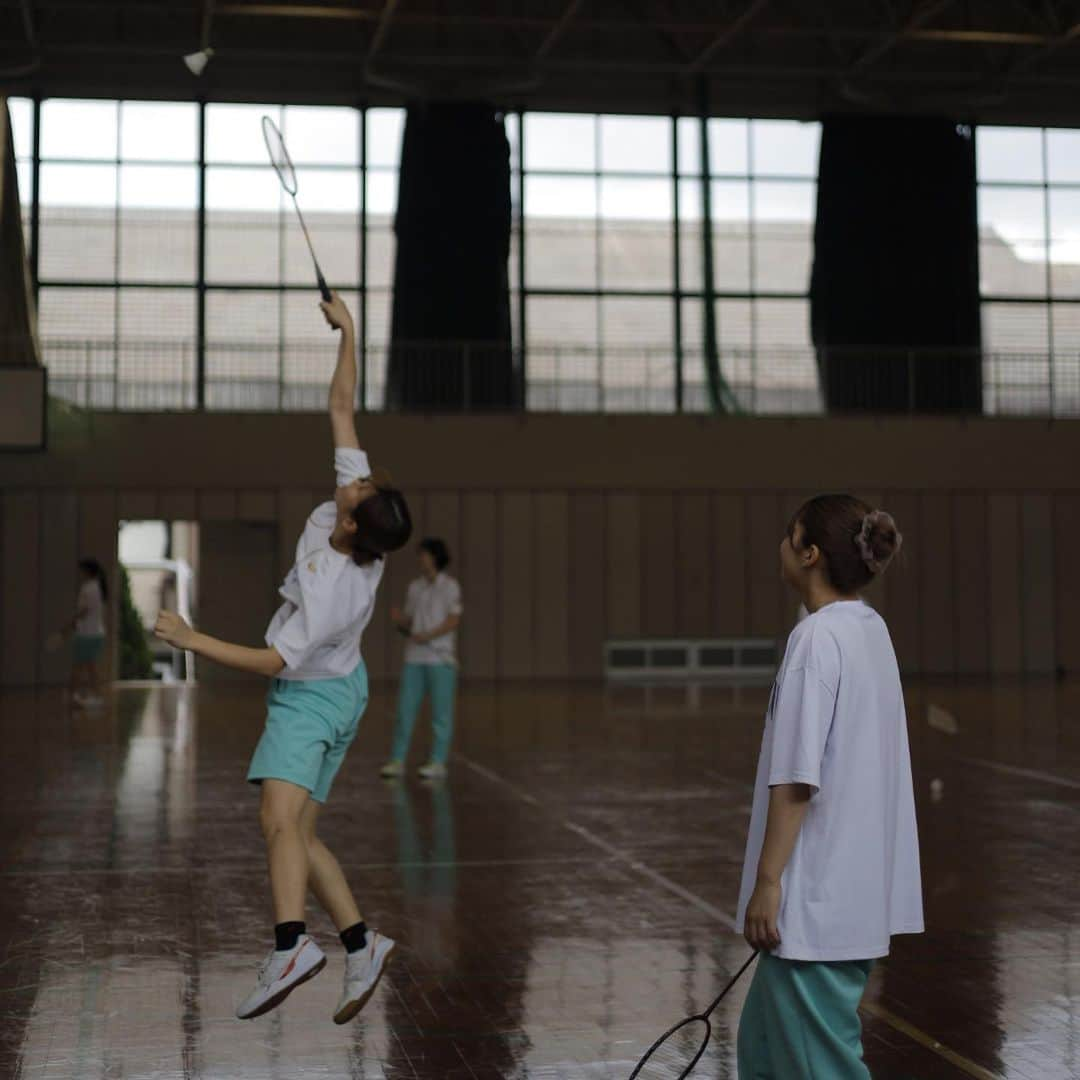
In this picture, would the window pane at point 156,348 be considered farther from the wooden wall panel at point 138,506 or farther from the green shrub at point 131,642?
the green shrub at point 131,642

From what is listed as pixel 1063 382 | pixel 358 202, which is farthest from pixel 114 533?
pixel 1063 382

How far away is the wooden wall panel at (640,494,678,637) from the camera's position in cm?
2725

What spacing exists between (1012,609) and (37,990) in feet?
80.6

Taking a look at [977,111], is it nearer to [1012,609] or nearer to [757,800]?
[1012,609]

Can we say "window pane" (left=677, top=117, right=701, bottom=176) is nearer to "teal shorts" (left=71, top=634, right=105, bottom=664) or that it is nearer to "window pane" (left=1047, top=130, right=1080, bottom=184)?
"window pane" (left=1047, top=130, right=1080, bottom=184)

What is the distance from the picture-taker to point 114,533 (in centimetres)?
2578

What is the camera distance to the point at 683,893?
7.52 metres

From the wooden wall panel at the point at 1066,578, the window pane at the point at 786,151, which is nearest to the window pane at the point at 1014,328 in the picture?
the wooden wall panel at the point at 1066,578

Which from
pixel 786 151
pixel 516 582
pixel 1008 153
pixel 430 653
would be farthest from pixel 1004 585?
pixel 430 653

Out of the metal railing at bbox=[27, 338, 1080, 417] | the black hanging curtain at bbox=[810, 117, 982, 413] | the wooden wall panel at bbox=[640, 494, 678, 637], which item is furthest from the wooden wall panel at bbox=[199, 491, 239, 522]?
the black hanging curtain at bbox=[810, 117, 982, 413]

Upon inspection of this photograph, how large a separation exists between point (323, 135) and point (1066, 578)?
15.3 meters

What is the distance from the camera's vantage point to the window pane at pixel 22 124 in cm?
2739

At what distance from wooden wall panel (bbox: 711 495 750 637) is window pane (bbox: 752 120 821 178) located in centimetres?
630

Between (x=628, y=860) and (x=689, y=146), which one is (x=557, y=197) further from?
(x=628, y=860)
